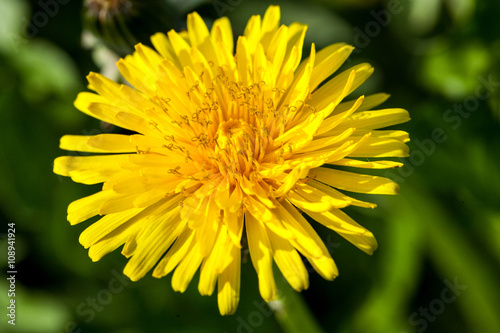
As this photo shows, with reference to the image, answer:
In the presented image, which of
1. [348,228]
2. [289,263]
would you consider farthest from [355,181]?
[289,263]

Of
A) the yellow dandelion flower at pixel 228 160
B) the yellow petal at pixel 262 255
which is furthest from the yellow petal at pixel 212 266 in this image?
the yellow petal at pixel 262 255

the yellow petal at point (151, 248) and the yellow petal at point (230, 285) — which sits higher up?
the yellow petal at point (151, 248)

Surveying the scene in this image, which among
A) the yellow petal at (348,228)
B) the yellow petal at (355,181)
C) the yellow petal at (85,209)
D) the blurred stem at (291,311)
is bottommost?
the blurred stem at (291,311)

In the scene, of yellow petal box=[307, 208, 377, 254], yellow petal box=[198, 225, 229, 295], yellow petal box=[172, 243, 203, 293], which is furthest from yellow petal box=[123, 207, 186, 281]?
yellow petal box=[307, 208, 377, 254]

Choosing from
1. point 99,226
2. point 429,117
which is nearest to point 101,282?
point 99,226

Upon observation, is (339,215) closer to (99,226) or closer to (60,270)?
(99,226)

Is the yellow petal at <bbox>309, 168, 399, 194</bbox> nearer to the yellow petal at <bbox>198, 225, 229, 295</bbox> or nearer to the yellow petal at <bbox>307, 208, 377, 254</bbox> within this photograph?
the yellow petal at <bbox>307, 208, 377, 254</bbox>

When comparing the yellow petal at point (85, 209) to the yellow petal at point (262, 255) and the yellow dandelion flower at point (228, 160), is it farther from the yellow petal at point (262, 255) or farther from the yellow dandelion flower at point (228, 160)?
the yellow petal at point (262, 255)

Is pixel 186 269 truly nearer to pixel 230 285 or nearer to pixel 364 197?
pixel 230 285
